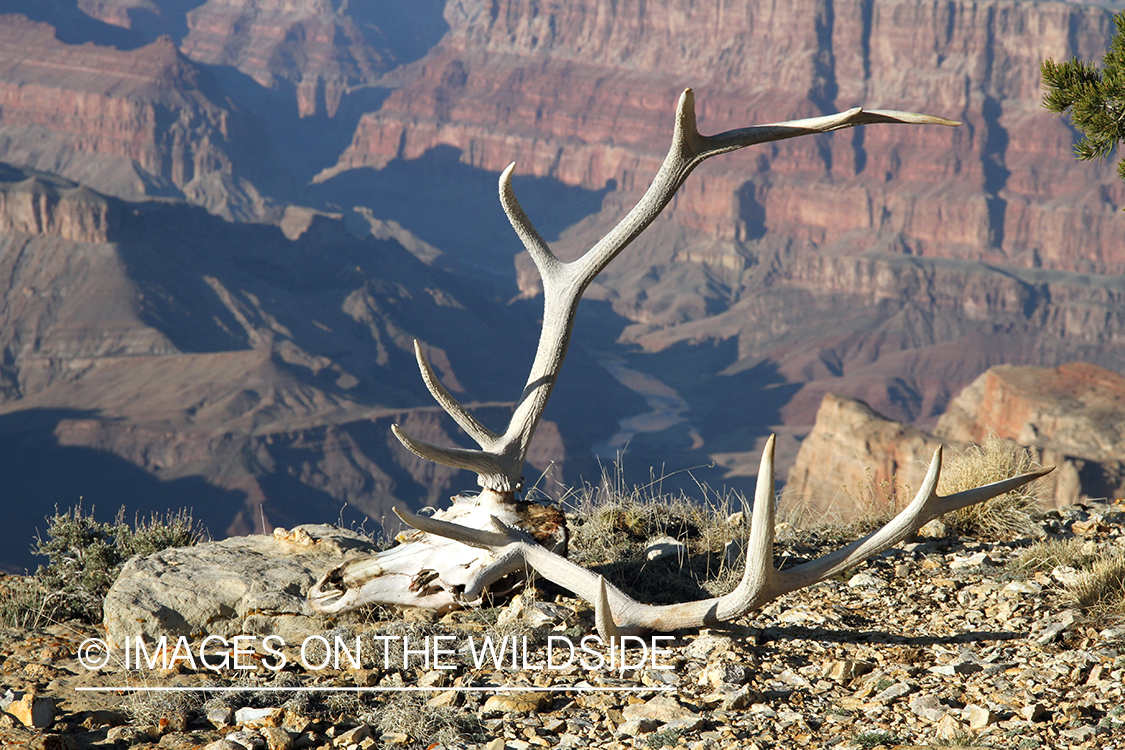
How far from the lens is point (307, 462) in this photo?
Result: 109625 mm

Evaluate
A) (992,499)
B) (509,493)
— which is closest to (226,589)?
(509,493)

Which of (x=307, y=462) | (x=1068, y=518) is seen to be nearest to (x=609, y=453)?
(x=307, y=462)

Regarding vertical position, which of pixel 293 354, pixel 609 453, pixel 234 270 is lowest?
pixel 609 453

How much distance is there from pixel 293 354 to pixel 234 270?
2520 centimetres

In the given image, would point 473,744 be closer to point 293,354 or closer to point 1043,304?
point 293,354

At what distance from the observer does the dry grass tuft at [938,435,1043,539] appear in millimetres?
6380

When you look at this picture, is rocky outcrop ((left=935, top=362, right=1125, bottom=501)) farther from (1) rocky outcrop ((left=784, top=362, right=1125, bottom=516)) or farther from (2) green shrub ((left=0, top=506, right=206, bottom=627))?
(2) green shrub ((left=0, top=506, right=206, bottom=627))

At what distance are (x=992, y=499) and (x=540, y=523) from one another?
3362 mm

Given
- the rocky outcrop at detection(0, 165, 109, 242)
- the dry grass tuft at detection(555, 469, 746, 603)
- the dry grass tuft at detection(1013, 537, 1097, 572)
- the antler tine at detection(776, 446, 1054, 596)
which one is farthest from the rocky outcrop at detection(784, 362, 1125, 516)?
the rocky outcrop at detection(0, 165, 109, 242)

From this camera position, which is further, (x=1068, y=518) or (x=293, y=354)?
(x=293, y=354)

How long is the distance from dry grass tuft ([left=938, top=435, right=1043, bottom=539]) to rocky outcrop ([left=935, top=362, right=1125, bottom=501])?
55.7 ft

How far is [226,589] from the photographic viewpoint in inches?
220

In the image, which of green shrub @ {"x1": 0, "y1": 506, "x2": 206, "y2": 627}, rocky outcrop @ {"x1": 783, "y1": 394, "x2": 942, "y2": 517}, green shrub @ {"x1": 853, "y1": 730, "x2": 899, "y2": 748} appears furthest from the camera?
rocky outcrop @ {"x1": 783, "y1": 394, "x2": 942, "y2": 517}

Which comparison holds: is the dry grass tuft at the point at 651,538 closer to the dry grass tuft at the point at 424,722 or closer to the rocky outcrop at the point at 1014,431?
the dry grass tuft at the point at 424,722
